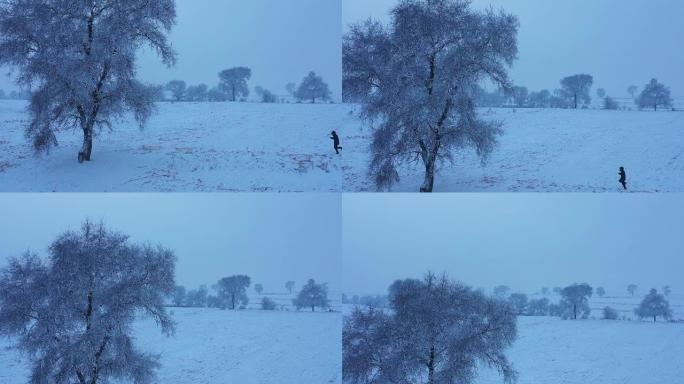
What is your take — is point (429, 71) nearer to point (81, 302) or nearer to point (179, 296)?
point (179, 296)

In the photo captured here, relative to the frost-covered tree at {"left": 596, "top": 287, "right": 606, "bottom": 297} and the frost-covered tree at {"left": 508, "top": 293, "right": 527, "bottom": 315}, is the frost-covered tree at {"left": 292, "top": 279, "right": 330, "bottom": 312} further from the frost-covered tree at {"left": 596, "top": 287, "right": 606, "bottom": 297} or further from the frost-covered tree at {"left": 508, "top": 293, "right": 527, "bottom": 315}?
the frost-covered tree at {"left": 596, "top": 287, "right": 606, "bottom": 297}

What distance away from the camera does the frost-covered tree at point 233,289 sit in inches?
495

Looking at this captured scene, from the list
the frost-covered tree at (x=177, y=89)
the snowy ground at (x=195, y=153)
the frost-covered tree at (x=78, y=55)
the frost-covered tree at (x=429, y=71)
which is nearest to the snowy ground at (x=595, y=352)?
the frost-covered tree at (x=429, y=71)

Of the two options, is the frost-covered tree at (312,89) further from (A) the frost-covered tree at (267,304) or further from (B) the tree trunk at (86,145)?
(A) the frost-covered tree at (267,304)

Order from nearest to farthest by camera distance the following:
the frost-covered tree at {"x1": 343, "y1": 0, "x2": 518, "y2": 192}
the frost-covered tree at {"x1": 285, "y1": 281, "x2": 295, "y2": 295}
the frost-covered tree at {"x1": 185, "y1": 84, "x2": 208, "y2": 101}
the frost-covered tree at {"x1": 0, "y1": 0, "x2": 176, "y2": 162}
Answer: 1. the frost-covered tree at {"x1": 343, "y1": 0, "x2": 518, "y2": 192}
2. the frost-covered tree at {"x1": 0, "y1": 0, "x2": 176, "y2": 162}
3. the frost-covered tree at {"x1": 185, "y1": 84, "x2": 208, "y2": 101}
4. the frost-covered tree at {"x1": 285, "y1": 281, "x2": 295, "y2": 295}

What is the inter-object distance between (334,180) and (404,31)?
3.05 m

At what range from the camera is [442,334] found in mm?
9547

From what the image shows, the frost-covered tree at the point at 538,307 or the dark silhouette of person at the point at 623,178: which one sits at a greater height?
the dark silhouette of person at the point at 623,178

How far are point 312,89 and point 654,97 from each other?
673 cm

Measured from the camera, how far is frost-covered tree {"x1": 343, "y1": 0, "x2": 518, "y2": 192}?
9750mm

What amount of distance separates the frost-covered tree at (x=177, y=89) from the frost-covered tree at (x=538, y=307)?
751cm

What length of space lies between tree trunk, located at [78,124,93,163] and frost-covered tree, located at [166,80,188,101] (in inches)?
63.7

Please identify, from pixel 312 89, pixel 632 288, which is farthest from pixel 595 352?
pixel 312 89

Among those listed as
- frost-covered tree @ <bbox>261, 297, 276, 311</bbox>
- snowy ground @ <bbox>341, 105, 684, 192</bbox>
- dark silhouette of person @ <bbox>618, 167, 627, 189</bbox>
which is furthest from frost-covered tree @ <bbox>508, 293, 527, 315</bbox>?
frost-covered tree @ <bbox>261, 297, 276, 311</bbox>
